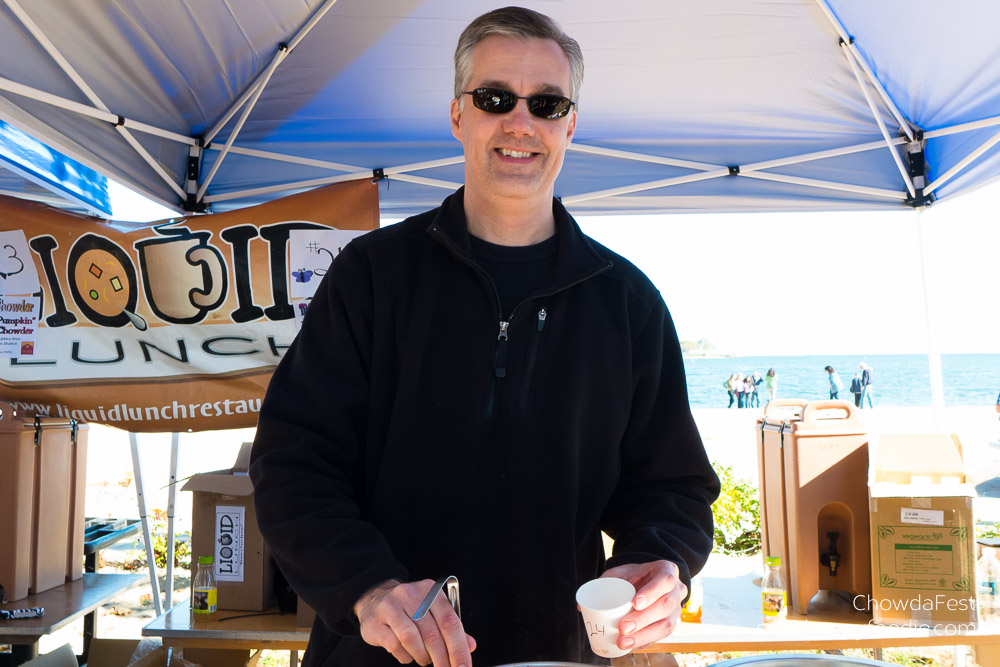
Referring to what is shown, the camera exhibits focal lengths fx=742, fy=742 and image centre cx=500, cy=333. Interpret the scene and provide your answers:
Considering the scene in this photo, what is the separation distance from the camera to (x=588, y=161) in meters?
3.71

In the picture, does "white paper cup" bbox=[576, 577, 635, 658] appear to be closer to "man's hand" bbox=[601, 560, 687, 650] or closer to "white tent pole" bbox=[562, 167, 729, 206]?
"man's hand" bbox=[601, 560, 687, 650]

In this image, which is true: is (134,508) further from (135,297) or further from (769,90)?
(769,90)

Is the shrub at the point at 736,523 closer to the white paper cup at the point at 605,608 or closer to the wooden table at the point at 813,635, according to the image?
the wooden table at the point at 813,635

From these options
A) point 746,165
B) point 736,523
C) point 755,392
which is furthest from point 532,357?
point 755,392

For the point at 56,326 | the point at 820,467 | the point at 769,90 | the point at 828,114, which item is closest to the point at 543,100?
the point at 820,467

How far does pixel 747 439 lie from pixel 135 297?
28.4 meters

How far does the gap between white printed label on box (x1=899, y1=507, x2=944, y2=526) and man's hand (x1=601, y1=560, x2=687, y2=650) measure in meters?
2.02

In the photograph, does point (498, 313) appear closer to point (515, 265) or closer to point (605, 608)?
point (515, 265)

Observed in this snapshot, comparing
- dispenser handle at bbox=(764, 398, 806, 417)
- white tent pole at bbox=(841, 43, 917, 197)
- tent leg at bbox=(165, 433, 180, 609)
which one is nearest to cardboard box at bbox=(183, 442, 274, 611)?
tent leg at bbox=(165, 433, 180, 609)

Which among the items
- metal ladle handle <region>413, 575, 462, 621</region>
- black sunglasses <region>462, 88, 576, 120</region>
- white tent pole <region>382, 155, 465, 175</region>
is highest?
white tent pole <region>382, 155, 465, 175</region>

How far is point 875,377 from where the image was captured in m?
54.4

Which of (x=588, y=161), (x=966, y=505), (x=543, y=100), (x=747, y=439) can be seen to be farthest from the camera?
(x=747, y=439)

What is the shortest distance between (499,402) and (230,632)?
75.7 inches

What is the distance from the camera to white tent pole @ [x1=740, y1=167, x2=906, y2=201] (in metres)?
3.62
